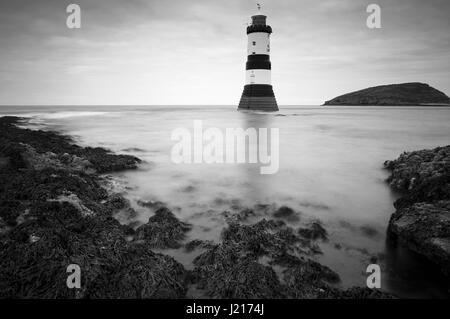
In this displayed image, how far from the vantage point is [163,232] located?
512 centimetres

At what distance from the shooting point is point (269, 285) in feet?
12.0

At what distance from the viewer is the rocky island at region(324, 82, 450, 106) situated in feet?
340

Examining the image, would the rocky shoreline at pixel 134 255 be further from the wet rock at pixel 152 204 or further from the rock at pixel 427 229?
the rock at pixel 427 229

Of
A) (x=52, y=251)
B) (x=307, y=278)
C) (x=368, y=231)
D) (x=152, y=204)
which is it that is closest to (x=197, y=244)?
(x=307, y=278)

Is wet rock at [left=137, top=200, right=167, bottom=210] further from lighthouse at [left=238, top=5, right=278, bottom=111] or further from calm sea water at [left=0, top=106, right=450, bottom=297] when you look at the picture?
lighthouse at [left=238, top=5, right=278, bottom=111]

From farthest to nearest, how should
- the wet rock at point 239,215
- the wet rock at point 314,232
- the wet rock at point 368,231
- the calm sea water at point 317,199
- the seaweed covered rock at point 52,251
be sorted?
the wet rock at point 239,215, the wet rock at point 368,231, the wet rock at point 314,232, the calm sea water at point 317,199, the seaweed covered rock at point 52,251

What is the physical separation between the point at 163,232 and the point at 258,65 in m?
29.0

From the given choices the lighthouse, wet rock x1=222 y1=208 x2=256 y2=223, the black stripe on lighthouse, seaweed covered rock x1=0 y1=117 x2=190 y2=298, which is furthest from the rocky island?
seaweed covered rock x1=0 y1=117 x2=190 y2=298

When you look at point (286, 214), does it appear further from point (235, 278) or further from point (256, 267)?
point (235, 278)

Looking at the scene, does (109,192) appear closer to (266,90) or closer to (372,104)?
(266,90)

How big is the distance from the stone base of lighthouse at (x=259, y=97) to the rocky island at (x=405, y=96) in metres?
88.2

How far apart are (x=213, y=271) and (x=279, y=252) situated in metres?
1.20

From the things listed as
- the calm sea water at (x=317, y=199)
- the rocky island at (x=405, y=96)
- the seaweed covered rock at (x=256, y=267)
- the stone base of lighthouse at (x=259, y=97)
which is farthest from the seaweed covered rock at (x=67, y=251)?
the rocky island at (x=405, y=96)

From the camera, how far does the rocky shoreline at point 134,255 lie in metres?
3.49
